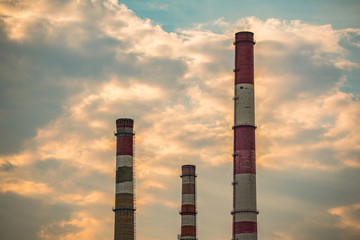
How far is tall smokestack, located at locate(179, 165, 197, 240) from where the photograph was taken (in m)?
67.9

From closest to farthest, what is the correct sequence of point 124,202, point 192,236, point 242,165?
point 242,165 → point 124,202 → point 192,236

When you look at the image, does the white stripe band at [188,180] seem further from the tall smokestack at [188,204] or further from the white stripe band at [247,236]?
the white stripe band at [247,236]

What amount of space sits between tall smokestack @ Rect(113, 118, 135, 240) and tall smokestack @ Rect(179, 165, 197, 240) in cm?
930

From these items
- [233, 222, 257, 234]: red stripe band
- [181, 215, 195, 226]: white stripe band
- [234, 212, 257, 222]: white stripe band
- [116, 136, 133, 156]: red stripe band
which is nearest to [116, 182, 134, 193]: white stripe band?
[116, 136, 133, 156]: red stripe band

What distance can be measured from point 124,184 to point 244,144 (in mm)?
13672

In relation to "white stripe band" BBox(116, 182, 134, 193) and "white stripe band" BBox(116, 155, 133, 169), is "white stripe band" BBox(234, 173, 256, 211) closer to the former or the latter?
"white stripe band" BBox(116, 182, 134, 193)

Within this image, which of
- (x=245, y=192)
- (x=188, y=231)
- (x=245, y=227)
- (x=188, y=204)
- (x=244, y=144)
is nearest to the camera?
(x=245, y=227)

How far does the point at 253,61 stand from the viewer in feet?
182

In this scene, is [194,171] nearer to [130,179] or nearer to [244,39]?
[130,179]

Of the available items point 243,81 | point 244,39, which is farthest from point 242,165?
point 244,39

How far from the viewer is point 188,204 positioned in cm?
6850

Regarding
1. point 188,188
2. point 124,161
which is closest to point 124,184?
point 124,161

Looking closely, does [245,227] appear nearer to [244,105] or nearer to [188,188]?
[244,105]

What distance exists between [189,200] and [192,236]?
401 cm
